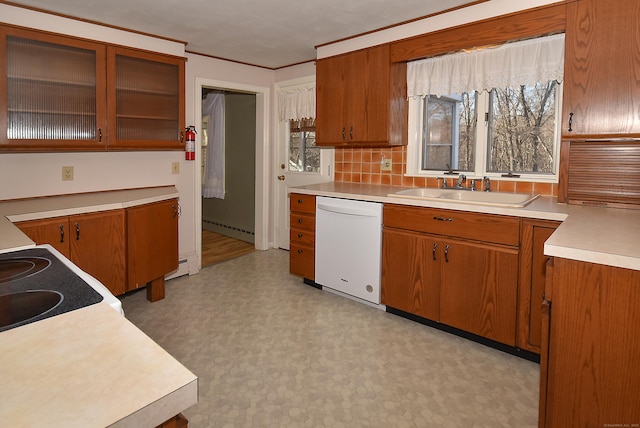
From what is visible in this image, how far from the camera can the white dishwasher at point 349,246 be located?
10.4 ft

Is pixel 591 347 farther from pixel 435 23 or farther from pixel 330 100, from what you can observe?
pixel 330 100

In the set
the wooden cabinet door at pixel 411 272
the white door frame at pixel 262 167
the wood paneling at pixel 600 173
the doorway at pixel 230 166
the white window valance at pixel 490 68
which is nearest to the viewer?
the wood paneling at pixel 600 173

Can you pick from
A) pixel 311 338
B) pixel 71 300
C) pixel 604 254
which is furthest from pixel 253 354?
pixel 604 254

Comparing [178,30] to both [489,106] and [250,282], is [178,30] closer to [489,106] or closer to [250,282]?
[250,282]

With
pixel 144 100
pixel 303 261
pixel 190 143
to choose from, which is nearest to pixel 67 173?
pixel 144 100

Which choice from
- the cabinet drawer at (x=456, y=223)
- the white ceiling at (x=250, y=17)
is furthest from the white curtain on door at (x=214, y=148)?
the cabinet drawer at (x=456, y=223)

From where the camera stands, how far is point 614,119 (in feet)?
7.38

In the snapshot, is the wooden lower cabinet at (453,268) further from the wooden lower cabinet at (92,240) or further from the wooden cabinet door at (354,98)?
the wooden lower cabinet at (92,240)

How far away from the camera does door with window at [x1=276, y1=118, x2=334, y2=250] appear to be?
4.63 m

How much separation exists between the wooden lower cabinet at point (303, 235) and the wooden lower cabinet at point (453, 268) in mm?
786

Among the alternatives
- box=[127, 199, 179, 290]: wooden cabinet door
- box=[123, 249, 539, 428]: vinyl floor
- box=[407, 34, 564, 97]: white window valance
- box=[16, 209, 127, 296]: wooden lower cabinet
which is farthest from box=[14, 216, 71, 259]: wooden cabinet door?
box=[407, 34, 564, 97]: white window valance

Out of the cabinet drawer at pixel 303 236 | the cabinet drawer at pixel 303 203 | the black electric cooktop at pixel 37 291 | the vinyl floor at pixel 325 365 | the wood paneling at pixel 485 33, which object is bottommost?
the vinyl floor at pixel 325 365

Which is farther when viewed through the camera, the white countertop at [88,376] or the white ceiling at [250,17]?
the white ceiling at [250,17]

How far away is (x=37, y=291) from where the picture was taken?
105cm
